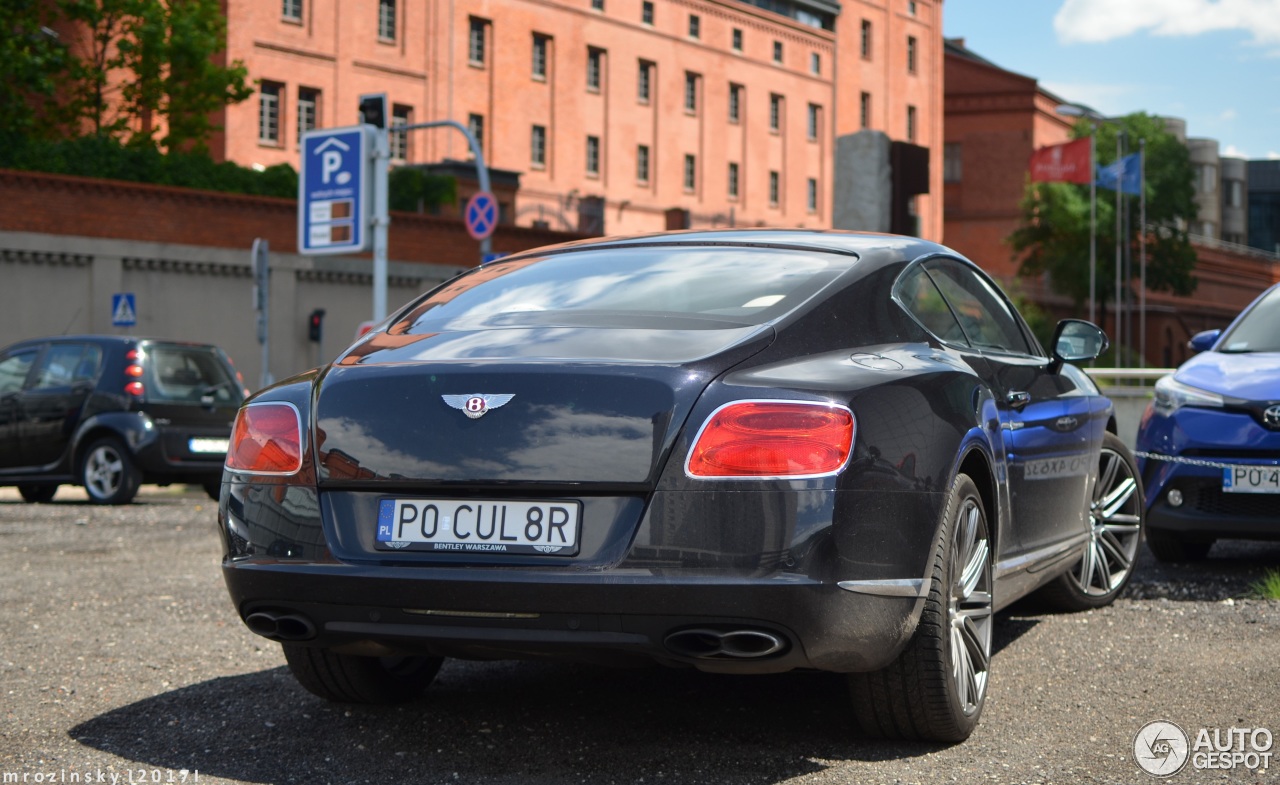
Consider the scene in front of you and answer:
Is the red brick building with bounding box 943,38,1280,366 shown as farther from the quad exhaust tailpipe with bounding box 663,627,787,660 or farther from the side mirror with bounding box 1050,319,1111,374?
the quad exhaust tailpipe with bounding box 663,627,787,660

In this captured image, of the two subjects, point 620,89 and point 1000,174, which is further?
point 1000,174

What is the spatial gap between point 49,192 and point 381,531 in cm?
3080

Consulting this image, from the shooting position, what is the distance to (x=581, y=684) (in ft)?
17.9

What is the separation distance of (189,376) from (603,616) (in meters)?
12.3

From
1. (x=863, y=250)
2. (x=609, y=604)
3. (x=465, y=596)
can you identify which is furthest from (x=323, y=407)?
(x=863, y=250)

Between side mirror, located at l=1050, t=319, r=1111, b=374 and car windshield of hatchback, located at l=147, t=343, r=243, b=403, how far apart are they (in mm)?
10651

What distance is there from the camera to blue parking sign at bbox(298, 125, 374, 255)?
66.3 ft

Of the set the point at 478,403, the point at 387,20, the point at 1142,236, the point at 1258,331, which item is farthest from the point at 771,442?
the point at 1142,236

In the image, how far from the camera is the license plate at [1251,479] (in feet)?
25.3

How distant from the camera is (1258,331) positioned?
29.5ft

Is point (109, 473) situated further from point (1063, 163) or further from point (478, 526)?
point (1063, 163)

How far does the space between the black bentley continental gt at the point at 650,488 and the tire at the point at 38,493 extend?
12.8m

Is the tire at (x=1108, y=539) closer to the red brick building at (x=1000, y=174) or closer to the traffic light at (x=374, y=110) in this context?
the traffic light at (x=374, y=110)

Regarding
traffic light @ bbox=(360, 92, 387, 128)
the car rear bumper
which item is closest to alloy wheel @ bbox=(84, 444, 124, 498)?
traffic light @ bbox=(360, 92, 387, 128)
